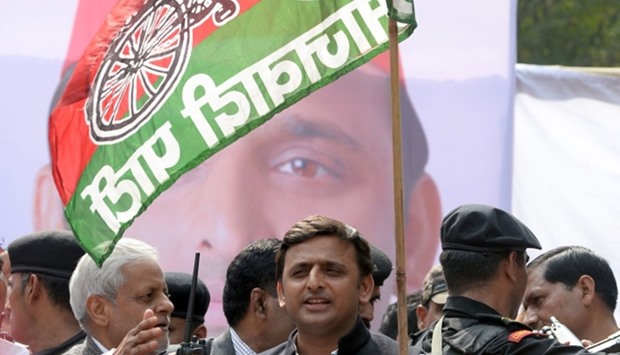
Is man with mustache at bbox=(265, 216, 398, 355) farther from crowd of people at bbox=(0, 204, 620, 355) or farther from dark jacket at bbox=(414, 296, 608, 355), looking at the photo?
dark jacket at bbox=(414, 296, 608, 355)

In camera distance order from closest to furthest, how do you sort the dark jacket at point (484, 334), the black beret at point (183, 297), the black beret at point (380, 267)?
the dark jacket at point (484, 334) → the black beret at point (380, 267) → the black beret at point (183, 297)

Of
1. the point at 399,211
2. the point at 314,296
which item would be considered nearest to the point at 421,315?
the point at 314,296

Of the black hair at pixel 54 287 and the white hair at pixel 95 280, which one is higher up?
the white hair at pixel 95 280

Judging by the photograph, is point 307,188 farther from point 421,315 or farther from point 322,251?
point 322,251

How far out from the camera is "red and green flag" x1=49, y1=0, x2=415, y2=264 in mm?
6391

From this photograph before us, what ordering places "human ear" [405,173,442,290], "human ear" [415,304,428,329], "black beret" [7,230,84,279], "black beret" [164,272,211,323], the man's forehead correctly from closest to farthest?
1. the man's forehead
2. "black beret" [7,230,84,279]
3. "black beret" [164,272,211,323]
4. "human ear" [415,304,428,329]
5. "human ear" [405,173,442,290]

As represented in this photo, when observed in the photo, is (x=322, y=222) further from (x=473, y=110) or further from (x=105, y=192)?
(x=473, y=110)

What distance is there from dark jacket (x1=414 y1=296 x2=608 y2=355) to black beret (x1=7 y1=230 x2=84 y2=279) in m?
1.77

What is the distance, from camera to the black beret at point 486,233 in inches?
265

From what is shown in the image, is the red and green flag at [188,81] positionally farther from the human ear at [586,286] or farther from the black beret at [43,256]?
the human ear at [586,286]

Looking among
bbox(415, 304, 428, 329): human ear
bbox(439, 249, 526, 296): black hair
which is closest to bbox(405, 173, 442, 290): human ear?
bbox(415, 304, 428, 329): human ear

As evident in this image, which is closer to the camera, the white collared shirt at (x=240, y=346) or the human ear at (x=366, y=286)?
the human ear at (x=366, y=286)

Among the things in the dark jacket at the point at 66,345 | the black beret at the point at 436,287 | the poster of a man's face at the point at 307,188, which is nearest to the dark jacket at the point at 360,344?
the dark jacket at the point at 66,345

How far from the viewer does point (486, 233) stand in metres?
6.73
